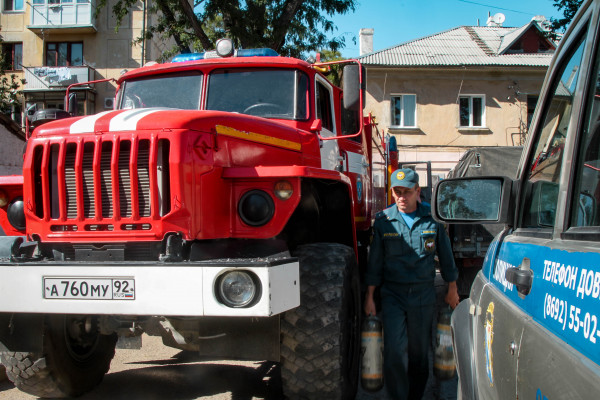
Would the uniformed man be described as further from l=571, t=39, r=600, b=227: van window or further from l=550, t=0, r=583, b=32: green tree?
l=571, t=39, r=600, b=227: van window

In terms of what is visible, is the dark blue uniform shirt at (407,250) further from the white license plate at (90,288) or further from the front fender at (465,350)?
the white license plate at (90,288)

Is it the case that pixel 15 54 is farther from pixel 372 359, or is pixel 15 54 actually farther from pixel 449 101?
pixel 372 359

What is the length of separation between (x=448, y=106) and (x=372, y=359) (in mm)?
20966

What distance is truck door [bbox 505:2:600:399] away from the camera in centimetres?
122

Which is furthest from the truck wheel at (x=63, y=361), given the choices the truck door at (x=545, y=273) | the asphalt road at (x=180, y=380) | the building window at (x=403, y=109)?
the building window at (x=403, y=109)

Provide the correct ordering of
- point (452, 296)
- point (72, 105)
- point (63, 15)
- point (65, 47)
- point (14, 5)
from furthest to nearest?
point (14, 5)
point (65, 47)
point (63, 15)
point (72, 105)
point (452, 296)

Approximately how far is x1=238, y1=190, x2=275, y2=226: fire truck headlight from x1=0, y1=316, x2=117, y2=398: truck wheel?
4.54ft

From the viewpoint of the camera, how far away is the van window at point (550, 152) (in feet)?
5.63

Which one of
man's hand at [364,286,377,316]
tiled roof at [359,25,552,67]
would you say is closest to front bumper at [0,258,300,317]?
man's hand at [364,286,377,316]

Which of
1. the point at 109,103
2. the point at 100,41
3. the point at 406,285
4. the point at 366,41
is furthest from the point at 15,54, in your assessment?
the point at 406,285

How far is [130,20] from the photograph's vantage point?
97.5 ft

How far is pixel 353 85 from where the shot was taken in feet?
14.9

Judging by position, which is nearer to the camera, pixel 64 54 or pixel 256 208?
pixel 256 208

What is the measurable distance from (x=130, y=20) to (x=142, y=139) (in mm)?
29042
